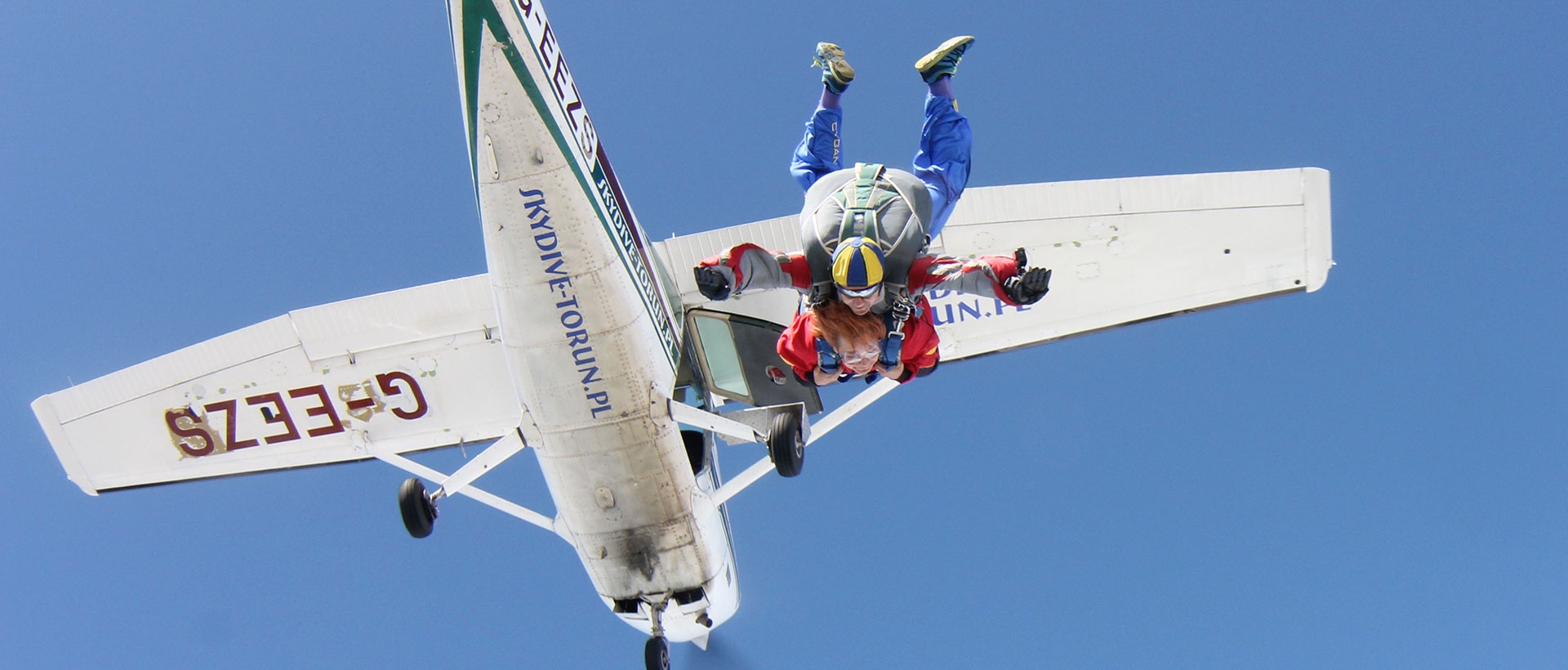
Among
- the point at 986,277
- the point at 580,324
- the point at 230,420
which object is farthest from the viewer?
the point at 230,420

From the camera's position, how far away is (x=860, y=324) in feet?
37.4

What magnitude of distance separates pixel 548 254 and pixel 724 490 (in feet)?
12.9

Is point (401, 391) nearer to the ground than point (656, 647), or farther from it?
farther from it

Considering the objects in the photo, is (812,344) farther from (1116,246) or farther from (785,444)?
(1116,246)

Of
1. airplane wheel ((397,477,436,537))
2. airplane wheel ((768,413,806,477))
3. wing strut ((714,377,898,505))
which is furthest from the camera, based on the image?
wing strut ((714,377,898,505))

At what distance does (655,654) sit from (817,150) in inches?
235

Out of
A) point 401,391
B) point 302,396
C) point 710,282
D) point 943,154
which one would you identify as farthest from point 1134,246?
point 302,396

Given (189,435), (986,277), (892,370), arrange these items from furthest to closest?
(189,435)
(892,370)
(986,277)

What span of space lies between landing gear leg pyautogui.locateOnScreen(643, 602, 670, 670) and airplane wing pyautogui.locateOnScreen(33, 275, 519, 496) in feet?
9.01

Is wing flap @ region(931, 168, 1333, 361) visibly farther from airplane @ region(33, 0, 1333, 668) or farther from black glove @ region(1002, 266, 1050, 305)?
black glove @ region(1002, 266, 1050, 305)

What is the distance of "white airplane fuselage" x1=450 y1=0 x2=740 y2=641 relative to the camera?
11.6 metres

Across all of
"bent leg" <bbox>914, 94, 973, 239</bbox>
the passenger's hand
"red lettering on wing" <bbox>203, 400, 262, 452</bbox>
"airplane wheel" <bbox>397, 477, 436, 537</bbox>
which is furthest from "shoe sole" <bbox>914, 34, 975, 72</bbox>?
"red lettering on wing" <bbox>203, 400, 262, 452</bbox>

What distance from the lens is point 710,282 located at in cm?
1077

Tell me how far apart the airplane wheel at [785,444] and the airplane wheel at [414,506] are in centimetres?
361
